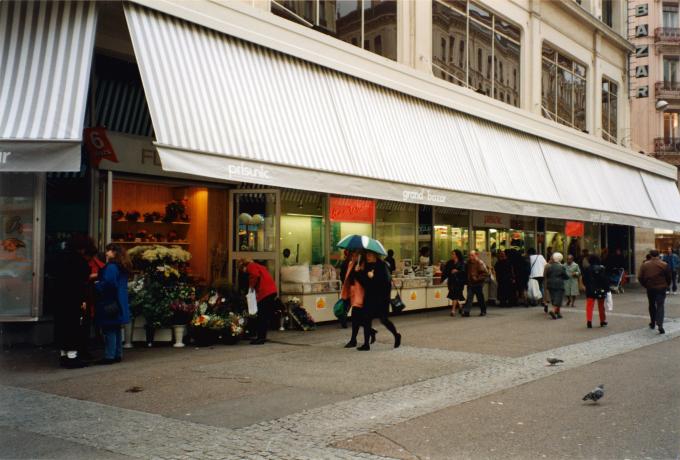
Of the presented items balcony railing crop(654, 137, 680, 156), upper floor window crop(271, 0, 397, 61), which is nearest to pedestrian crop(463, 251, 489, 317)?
upper floor window crop(271, 0, 397, 61)

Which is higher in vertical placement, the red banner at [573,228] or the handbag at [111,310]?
the red banner at [573,228]

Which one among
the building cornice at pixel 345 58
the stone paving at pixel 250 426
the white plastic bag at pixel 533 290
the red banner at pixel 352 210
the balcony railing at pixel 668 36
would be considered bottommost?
the stone paving at pixel 250 426

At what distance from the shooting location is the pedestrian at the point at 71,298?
9.85 m

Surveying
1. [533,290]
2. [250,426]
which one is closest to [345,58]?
[533,290]

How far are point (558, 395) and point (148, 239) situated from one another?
9.63 meters

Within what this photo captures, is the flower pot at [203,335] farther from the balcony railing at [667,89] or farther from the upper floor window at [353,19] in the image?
the balcony railing at [667,89]

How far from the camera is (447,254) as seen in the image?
20.7 metres

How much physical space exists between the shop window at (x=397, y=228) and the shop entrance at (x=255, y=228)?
4.01 meters

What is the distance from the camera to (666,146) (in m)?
48.0

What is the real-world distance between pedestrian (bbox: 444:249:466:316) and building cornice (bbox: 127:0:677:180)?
4.36m

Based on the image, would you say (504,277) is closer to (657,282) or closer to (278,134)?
(657,282)

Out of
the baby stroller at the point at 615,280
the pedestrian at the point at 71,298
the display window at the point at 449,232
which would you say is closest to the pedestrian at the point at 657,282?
the display window at the point at 449,232

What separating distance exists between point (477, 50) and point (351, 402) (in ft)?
53.7

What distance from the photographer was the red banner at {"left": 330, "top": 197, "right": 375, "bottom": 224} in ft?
54.6
